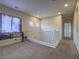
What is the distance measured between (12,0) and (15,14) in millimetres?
2054

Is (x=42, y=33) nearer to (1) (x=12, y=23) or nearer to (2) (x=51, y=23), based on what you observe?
(2) (x=51, y=23)

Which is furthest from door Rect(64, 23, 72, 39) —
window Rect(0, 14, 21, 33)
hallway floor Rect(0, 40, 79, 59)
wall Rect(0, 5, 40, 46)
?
hallway floor Rect(0, 40, 79, 59)

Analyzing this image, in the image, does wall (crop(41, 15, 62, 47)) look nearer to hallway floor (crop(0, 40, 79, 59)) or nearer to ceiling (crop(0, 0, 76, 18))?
ceiling (crop(0, 0, 76, 18))

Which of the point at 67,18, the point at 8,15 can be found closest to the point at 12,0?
the point at 8,15

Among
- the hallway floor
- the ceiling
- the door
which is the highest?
the ceiling

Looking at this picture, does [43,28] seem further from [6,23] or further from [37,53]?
[37,53]

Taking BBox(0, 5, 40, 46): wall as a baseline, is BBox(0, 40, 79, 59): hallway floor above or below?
below

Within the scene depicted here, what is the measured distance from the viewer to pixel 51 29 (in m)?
8.86

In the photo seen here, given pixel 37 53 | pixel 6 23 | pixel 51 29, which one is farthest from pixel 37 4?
pixel 51 29

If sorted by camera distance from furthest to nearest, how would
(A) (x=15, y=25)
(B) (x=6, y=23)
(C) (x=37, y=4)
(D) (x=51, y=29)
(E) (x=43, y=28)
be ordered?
(E) (x=43, y=28) < (D) (x=51, y=29) < (A) (x=15, y=25) < (B) (x=6, y=23) < (C) (x=37, y=4)

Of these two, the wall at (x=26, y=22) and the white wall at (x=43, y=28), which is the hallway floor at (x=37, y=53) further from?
the white wall at (x=43, y=28)

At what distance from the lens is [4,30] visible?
5.34 m

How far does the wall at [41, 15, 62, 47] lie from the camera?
8.23 m

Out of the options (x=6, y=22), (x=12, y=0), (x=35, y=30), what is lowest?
(x=35, y=30)
